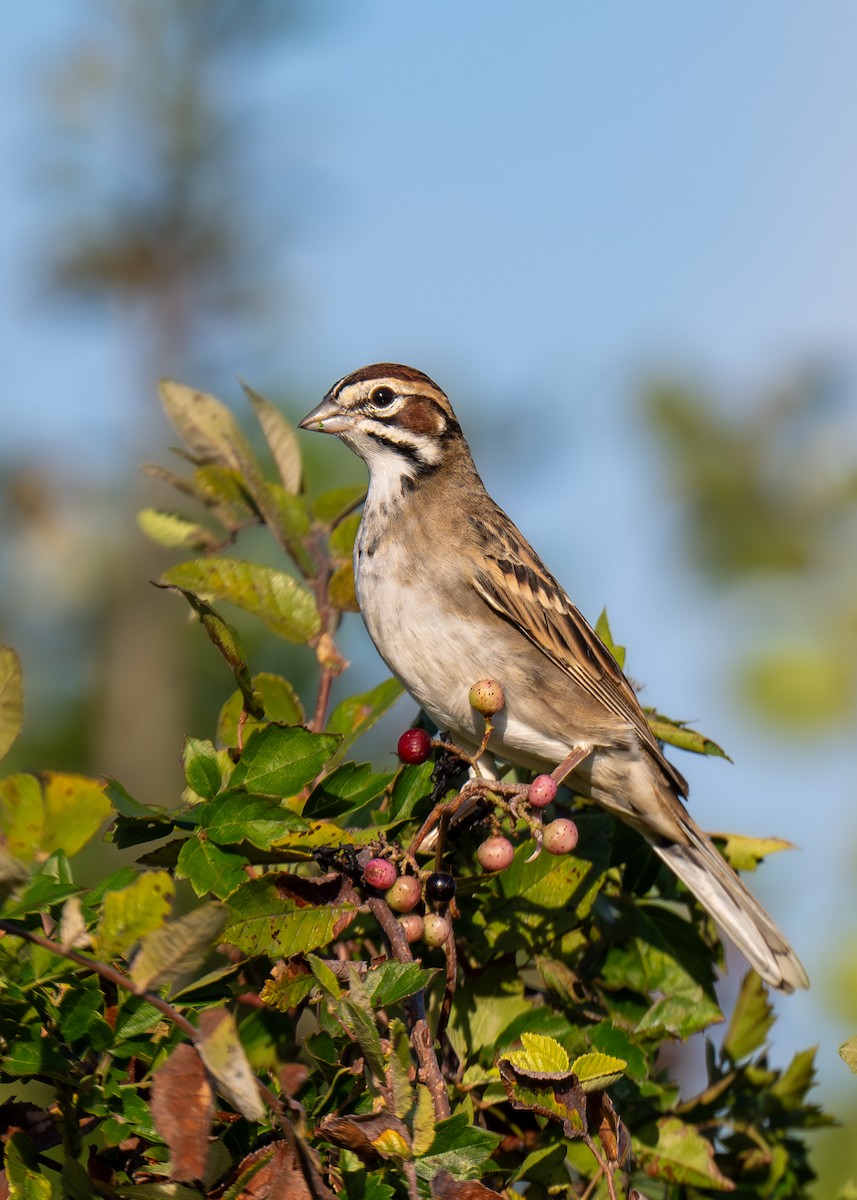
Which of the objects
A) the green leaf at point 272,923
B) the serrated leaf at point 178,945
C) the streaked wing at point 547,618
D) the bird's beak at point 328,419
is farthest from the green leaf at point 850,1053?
the bird's beak at point 328,419

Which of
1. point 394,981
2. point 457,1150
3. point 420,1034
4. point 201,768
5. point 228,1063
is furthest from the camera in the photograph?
point 201,768

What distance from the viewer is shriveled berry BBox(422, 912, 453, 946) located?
2.80 metres

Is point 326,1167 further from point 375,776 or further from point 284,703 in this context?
point 284,703

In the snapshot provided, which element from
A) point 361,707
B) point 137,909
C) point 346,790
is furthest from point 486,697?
point 137,909

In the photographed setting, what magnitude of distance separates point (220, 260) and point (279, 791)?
9.96 metres

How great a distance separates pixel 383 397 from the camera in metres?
5.60

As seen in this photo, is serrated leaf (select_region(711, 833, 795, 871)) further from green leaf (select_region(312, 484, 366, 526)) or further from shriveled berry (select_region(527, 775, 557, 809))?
green leaf (select_region(312, 484, 366, 526))

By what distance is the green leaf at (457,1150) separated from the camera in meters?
2.24

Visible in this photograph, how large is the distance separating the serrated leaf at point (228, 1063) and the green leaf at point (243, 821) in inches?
26.4

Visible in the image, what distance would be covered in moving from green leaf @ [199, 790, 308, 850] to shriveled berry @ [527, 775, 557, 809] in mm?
873

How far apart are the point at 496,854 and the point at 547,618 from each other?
7.20 feet

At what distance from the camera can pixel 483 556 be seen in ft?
17.0

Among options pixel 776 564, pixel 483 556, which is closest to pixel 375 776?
pixel 483 556

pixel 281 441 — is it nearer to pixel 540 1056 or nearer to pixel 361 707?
pixel 361 707
